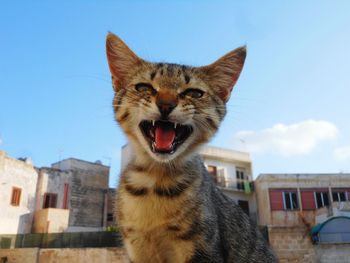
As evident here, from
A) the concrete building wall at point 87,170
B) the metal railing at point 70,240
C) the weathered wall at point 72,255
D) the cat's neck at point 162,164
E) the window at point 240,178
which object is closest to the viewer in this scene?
the cat's neck at point 162,164

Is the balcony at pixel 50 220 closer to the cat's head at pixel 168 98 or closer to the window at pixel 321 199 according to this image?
the window at pixel 321 199

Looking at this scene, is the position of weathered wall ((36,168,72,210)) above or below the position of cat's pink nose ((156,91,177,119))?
above

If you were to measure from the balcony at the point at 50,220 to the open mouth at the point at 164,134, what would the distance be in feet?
89.6

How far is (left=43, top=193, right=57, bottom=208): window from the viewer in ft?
99.6

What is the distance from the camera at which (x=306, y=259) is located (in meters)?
16.4

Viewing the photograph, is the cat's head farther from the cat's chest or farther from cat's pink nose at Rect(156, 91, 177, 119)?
the cat's chest

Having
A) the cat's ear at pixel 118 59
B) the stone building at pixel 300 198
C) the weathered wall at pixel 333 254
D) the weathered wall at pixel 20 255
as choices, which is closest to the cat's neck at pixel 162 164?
the cat's ear at pixel 118 59

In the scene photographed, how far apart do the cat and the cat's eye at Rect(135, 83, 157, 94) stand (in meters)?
0.01

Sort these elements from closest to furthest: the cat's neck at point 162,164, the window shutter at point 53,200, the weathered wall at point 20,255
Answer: the cat's neck at point 162,164 < the weathered wall at point 20,255 < the window shutter at point 53,200

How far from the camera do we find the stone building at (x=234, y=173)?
35.9m

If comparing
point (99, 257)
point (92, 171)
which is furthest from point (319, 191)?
point (99, 257)

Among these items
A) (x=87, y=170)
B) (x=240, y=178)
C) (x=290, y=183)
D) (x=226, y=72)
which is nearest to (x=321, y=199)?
(x=290, y=183)

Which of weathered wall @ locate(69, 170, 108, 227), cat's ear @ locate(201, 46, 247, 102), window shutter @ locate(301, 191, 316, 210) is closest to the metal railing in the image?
weathered wall @ locate(69, 170, 108, 227)

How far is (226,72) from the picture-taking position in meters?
4.45
